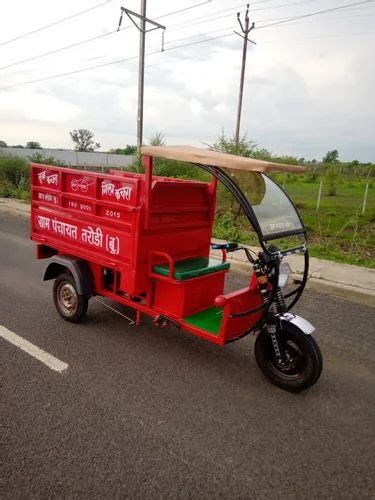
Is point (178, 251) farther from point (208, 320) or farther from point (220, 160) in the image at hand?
point (220, 160)

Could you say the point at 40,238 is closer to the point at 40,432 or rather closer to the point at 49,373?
the point at 49,373

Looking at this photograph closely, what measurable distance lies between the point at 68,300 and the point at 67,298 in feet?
0.10

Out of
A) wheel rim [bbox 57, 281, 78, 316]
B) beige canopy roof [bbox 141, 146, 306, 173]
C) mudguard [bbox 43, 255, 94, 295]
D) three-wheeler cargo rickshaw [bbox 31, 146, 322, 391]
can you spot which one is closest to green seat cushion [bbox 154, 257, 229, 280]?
→ three-wheeler cargo rickshaw [bbox 31, 146, 322, 391]

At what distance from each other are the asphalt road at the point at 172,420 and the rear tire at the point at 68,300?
159 millimetres

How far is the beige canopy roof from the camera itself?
309cm

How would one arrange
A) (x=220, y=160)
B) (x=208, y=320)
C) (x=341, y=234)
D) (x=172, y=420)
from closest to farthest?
1. (x=172, y=420)
2. (x=220, y=160)
3. (x=208, y=320)
4. (x=341, y=234)

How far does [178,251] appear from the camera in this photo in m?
4.48

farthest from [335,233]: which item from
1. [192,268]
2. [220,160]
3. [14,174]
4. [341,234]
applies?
[14,174]

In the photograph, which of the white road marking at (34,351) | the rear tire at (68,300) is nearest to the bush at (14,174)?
the rear tire at (68,300)

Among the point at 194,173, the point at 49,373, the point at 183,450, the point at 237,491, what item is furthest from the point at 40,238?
the point at 194,173

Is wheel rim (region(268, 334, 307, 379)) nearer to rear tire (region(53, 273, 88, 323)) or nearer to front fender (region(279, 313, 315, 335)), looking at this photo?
front fender (region(279, 313, 315, 335))

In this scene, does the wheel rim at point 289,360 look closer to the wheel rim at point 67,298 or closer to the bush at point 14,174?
the wheel rim at point 67,298

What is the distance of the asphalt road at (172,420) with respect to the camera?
2.50m

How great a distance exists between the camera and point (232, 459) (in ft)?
8.88
